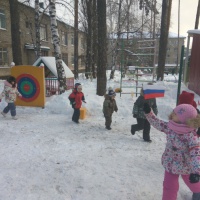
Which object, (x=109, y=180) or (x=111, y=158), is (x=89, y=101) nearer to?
(x=111, y=158)

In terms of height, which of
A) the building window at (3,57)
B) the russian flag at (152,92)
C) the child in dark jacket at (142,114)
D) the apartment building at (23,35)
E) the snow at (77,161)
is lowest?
the snow at (77,161)

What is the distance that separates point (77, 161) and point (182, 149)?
6.98 feet

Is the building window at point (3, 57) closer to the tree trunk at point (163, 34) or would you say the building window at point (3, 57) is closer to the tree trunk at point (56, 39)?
the tree trunk at point (56, 39)

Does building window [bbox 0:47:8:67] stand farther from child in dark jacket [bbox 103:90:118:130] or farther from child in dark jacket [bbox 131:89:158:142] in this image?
child in dark jacket [bbox 131:89:158:142]

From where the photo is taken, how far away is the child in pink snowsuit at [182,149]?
256 centimetres

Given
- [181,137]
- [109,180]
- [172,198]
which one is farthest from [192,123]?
[109,180]

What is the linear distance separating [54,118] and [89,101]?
169 centimetres

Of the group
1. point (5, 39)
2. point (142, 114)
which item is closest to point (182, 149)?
point (142, 114)

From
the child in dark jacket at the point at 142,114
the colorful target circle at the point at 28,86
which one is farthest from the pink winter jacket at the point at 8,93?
the child in dark jacket at the point at 142,114

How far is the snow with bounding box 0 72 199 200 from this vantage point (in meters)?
3.30

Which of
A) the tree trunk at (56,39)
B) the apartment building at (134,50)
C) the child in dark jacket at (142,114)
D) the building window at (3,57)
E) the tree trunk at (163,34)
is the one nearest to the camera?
the child in dark jacket at (142,114)

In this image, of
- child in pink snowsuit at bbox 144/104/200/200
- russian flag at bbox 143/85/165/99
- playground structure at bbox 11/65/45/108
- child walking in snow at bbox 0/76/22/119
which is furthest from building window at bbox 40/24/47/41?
child in pink snowsuit at bbox 144/104/200/200

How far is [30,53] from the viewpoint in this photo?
26062 mm

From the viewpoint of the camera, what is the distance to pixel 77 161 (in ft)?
13.9
